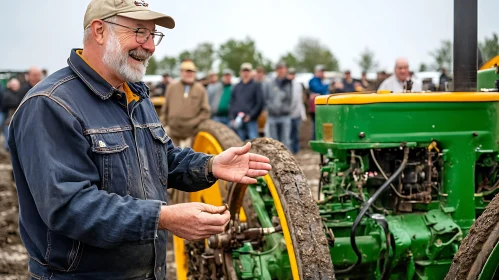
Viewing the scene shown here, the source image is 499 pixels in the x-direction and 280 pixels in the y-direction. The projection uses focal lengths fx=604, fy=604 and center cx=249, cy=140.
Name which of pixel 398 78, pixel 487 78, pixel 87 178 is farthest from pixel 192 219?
pixel 398 78

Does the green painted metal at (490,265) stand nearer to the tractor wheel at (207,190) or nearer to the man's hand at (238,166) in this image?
the man's hand at (238,166)

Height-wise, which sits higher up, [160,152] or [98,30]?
[98,30]

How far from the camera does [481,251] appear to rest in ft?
7.09

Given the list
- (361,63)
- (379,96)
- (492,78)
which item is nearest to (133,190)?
(379,96)

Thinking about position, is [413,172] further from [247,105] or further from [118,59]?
[247,105]

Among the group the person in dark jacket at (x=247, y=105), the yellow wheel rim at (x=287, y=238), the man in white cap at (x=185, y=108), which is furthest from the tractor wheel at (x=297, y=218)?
the person in dark jacket at (x=247, y=105)

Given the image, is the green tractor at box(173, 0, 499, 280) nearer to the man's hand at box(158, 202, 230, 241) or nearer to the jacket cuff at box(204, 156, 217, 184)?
the jacket cuff at box(204, 156, 217, 184)

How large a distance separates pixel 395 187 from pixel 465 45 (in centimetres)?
95

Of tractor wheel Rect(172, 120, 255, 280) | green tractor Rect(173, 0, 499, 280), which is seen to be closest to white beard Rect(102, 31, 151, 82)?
green tractor Rect(173, 0, 499, 280)

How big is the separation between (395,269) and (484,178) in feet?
2.76

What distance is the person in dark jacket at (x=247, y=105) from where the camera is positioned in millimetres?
10312

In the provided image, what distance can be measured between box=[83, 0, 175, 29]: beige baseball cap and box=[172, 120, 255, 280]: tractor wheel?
5.43ft

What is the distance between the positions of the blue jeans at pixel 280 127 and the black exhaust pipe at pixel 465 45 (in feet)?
23.1

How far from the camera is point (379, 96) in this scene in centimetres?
353
